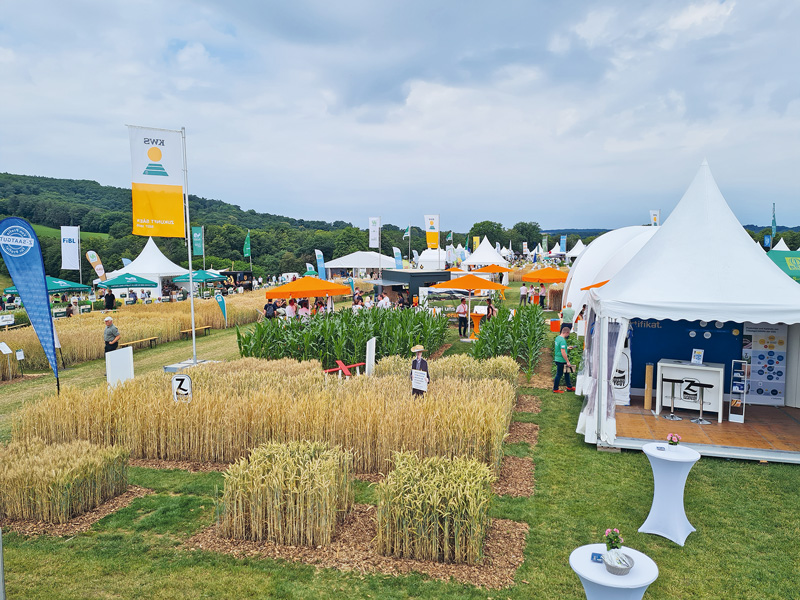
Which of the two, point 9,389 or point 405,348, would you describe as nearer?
point 9,389

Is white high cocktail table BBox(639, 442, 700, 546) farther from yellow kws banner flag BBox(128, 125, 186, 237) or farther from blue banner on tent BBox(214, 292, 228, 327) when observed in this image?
blue banner on tent BBox(214, 292, 228, 327)

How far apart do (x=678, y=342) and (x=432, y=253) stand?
3129cm

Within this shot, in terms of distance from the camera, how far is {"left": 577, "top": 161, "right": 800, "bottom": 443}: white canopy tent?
7793 millimetres

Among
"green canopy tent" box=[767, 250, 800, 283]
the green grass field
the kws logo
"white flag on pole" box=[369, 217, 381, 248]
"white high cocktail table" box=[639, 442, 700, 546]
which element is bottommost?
"white high cocktail table" box=[639, 442, 700, 546]

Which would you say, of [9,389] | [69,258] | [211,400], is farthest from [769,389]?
[69,258]

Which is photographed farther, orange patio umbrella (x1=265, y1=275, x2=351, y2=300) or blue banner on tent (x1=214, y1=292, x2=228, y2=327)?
blue banner on tent (x1=214, y1=292, x2=228, y2=327)

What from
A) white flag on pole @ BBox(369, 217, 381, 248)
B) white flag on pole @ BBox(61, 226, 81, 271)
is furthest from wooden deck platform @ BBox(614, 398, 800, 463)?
white flag on pole @ BBox(61, 226, 81, 271)

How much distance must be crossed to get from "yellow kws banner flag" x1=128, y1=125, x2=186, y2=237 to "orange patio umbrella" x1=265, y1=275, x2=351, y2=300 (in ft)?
14.2

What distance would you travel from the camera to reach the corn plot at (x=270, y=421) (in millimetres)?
7152

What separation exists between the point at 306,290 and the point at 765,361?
1158 centimetres

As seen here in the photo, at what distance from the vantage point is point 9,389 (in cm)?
1233

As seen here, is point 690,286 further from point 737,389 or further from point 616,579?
point 616,579

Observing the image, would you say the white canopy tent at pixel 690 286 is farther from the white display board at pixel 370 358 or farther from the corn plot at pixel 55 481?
the corn plot at pixel 55 481

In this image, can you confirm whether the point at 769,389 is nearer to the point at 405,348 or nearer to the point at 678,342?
the point at 678,342
